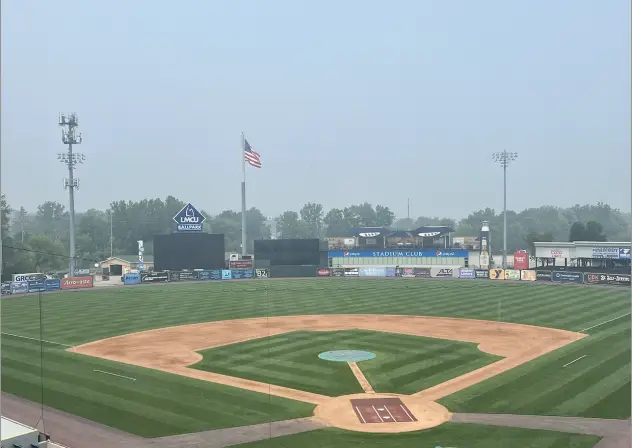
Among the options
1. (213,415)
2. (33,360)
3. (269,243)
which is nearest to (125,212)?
(269,243)

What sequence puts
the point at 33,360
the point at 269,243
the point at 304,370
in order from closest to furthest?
the point at 304,370 < the point at 33,360 < the point at 269,243

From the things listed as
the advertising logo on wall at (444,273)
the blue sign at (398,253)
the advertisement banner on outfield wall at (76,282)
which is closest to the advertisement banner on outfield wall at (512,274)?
the advertising logo on wall at (444,273)

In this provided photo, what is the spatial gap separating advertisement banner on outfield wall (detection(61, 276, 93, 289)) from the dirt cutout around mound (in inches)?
1511

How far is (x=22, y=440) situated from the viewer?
13.9m

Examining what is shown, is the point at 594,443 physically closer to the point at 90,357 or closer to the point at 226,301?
the point at 90,357

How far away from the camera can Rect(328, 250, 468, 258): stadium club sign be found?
92.2 meters

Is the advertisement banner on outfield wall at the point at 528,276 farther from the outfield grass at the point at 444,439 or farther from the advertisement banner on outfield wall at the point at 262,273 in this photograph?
the outfield grass at the point at 444,439

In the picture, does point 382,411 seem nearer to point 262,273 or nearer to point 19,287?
point 19,287

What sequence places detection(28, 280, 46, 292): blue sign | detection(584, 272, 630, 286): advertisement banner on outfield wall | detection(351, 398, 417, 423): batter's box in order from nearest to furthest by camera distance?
1. detection(351, 398, 417, 423): batter's box
2. detection(584, 272, 630, 286): advertisement banner on outfield wall
3. detection(28, 280, 46, 292): blue sign

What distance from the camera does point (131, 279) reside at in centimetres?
7800

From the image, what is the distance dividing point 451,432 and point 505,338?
17.1 metres

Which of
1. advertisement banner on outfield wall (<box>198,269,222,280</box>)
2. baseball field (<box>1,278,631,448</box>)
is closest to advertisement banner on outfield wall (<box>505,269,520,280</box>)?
baseball field (<box>1,278,631,448</box>)

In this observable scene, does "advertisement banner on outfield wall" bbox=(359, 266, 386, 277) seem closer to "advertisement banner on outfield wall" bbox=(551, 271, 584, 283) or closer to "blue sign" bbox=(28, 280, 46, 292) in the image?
"advertisement banner on outfield wall" bbox=(551, 271, 584, 283)

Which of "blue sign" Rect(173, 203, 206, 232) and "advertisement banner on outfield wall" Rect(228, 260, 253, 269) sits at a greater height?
"blue sign" Rect(173, 203, 206, 232)
